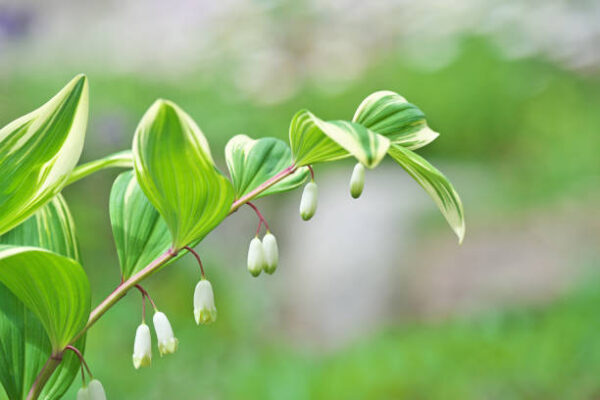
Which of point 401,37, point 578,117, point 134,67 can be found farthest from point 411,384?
point 134,67

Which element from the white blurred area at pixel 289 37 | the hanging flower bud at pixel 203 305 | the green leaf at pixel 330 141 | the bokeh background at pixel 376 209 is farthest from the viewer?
the white blurred area at pixel 289 37

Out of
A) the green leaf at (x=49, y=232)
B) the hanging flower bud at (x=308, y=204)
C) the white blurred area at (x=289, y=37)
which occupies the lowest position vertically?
the white blurred area at (x=289, y=37)

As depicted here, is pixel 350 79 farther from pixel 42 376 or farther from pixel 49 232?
pixel 42 376

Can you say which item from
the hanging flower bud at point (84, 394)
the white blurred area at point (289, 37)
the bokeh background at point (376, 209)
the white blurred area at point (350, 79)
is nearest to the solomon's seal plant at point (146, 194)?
the hanging flower bud at point (84, 394)

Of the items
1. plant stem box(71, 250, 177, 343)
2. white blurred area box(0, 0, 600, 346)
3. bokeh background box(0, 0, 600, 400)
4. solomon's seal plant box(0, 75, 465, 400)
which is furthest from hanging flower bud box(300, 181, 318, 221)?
white blurred area box(0, 0, 600, 346)

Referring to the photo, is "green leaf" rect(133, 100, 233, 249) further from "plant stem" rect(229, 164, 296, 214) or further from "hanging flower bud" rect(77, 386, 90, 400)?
"hanging flower bud" rect(77, 386, 90, 400)

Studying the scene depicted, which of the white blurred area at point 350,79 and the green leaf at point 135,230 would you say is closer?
the green leaf at point 135,230

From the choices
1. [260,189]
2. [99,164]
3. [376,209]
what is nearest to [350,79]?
[376,209]

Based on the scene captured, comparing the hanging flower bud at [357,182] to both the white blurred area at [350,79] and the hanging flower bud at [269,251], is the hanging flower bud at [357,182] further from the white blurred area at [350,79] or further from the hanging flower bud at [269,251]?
the white blurred area at [350,79]
